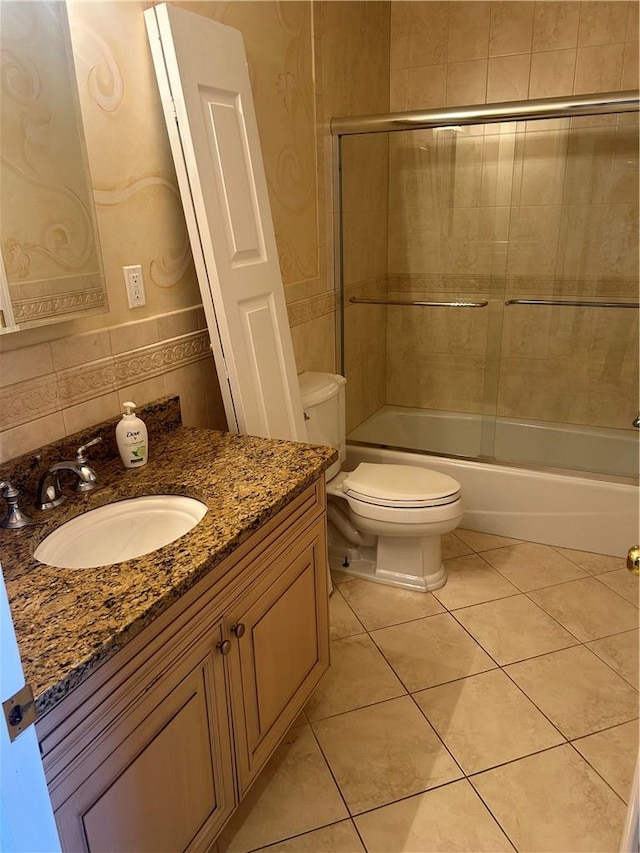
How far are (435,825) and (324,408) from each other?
1.44 meters

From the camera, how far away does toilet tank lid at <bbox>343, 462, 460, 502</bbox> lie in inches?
94.0

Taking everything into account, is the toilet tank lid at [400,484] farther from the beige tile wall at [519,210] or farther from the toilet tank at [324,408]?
the beige tile wall at [519,210]

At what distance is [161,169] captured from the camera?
179 cm

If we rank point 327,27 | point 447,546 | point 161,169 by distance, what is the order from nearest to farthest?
1. point 161,169
2. point 327,27
3. point 447,546

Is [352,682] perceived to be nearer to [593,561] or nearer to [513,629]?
[513,629]

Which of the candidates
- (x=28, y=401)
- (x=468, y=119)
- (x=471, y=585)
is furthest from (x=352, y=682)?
(x=468, y=119)

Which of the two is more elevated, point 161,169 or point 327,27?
point 327,27

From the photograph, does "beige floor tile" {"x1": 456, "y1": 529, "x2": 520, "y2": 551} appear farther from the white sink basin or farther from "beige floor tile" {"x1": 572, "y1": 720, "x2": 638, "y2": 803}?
the white sink basin

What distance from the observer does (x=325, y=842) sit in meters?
1.53

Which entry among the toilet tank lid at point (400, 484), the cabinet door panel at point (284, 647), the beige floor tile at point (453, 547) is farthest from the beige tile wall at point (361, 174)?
the cabinet door panel at point (284, 647)

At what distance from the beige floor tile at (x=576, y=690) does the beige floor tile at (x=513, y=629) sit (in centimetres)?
4

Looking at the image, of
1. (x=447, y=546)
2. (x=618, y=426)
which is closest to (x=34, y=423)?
(x=447, y=546)

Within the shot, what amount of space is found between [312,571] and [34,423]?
31.3 inches

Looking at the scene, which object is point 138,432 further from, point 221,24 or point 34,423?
point 221,24
